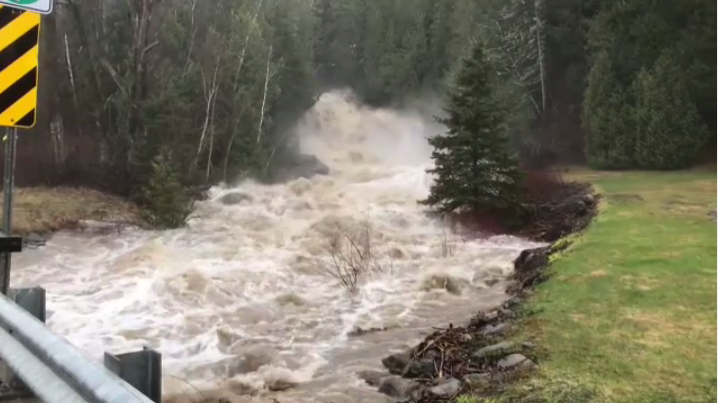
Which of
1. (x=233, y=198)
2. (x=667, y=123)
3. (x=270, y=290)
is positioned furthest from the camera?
(x=667, y=123)

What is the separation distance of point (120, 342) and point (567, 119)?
26192 millimetres

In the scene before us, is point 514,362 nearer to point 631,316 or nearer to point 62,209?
point 631,316

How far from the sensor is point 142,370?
2.37 metres

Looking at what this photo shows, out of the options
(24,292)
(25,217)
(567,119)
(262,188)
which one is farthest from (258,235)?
(567,119)

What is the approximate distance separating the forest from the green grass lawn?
27.5 ft

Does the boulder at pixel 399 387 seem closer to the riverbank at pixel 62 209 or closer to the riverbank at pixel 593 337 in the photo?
the riverbank at pixel 593 337

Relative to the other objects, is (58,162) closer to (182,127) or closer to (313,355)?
(182,127)

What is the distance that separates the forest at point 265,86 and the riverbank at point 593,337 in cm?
955

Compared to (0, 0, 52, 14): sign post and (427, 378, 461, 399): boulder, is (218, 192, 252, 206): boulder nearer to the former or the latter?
(427, 378, 461, 399): boulder

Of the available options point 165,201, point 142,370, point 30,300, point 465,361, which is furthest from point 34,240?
point 142,370

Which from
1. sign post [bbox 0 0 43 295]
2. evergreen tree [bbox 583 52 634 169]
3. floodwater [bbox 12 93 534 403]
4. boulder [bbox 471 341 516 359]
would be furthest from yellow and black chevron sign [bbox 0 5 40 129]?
evergreen tree [bbox 583 52 634 169]

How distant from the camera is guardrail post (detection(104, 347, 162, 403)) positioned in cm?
235

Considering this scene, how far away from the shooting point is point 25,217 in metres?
17.6

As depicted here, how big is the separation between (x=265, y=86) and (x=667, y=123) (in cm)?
1664
